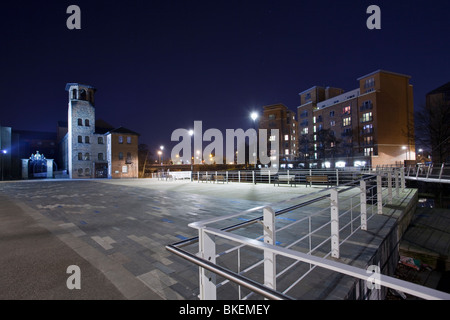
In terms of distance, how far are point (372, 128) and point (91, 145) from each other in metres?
57.5

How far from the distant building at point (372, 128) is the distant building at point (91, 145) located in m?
37.8

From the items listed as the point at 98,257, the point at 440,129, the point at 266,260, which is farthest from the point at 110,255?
the point at 440,129

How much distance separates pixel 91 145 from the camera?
45844 millimetres

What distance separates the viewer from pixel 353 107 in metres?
49.5

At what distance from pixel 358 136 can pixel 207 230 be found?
54.9m

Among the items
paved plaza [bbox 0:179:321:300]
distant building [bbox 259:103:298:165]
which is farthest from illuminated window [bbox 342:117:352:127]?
paved plaza [bbox 0:179:321:300]

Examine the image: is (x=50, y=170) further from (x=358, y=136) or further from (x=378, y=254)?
(x=358, y=136)

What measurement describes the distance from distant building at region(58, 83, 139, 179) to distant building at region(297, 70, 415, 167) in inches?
1490

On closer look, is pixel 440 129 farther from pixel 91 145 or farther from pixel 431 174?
pixel 91 145

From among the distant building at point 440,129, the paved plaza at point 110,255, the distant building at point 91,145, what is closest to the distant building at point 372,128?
the distant building at point 440,129

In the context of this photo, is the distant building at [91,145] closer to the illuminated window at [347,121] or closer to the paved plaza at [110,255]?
the paved plaza at [110,255]
